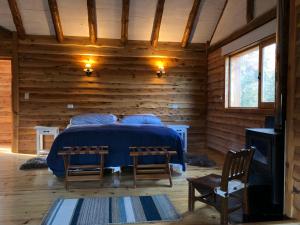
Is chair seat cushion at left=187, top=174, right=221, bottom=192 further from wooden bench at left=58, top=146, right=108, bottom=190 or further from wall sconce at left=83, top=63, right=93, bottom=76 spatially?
wall sconce at left=83, top=63, right=93, bottom=76

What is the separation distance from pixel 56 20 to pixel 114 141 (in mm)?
2990

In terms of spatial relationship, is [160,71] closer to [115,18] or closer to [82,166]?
[115,18]

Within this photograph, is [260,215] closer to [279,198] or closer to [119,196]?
[279,198]

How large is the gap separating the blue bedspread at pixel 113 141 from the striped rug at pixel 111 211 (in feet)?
2.67

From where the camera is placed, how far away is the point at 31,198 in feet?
10.1

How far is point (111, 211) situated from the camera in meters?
2.72

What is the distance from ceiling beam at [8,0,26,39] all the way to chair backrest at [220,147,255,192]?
488 centimetres

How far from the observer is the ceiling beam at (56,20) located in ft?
16.3

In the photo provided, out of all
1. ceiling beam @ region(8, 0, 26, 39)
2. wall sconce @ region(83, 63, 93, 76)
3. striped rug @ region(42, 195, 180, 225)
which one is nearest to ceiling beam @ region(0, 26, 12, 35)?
ceiling beam @ region(8, 0, 26, 39)

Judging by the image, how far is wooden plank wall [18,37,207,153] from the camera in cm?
589

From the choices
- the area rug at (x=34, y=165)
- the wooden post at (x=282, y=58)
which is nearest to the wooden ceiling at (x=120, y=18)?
the wooden post at (x=282, y=58)

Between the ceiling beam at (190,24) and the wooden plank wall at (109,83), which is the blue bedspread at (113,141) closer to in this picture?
the wooden plank wall at (109,83)

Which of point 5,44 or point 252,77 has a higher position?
point 5,44

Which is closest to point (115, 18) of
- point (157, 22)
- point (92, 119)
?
point (157, 22)
